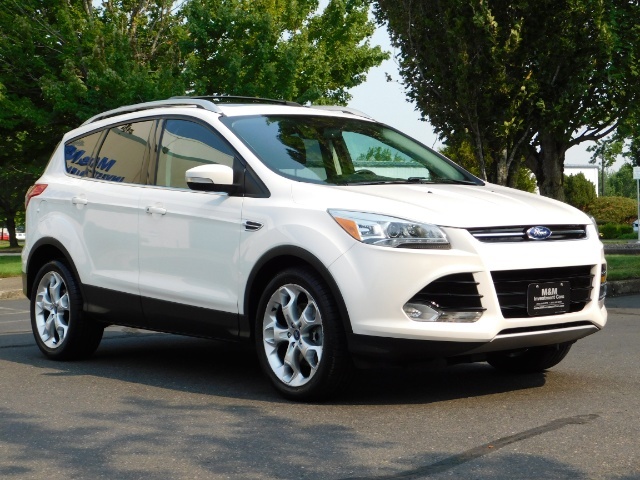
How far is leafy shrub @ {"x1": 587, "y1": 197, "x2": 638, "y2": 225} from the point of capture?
68.9 m

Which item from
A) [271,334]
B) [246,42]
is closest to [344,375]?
[271,334]

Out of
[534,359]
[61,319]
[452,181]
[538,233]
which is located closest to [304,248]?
[538,233]

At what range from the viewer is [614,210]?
6906 cm

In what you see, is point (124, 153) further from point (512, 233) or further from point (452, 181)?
point (512, 233)

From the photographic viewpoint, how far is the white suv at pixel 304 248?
243 inches

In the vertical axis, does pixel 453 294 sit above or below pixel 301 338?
above

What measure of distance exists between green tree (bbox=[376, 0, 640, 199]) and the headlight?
51.4 feet

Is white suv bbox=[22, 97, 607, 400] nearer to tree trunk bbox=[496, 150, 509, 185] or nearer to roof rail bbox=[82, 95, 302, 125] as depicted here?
roof rail bbox=[82, 95, 302, 125]

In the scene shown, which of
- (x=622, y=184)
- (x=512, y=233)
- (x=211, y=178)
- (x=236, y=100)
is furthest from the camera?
(x=622, y=184)

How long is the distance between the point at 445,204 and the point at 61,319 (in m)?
3.56

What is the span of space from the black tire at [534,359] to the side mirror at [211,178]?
2081 mm

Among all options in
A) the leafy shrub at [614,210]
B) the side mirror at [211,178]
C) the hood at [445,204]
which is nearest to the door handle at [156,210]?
the side mirror at [211,178]

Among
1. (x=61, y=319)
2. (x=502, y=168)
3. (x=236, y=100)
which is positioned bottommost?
(x=61, y=319)

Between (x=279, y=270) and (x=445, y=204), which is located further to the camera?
(x=279, y=270)
